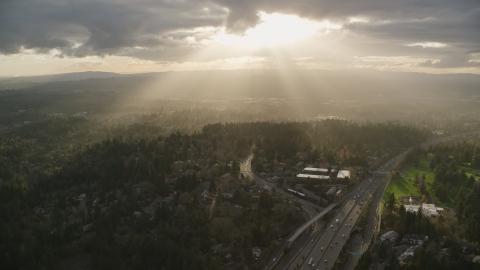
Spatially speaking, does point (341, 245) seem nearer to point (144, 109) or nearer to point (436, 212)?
point (436, 212)

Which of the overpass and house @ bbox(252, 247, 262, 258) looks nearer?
house @ bbox(252, 247, 262, 258)

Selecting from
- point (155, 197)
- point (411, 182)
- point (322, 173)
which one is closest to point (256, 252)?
point (155, 197)

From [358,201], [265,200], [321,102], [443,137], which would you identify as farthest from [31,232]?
[321,102]

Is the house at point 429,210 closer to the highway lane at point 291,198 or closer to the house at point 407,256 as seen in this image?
the house at point 407,256

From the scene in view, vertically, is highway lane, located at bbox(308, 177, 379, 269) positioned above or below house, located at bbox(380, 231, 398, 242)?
below

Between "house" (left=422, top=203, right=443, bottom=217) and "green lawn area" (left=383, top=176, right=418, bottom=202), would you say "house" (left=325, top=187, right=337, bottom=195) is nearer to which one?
"green lawn area" (left=383, top=176, right=418, bottom=202)

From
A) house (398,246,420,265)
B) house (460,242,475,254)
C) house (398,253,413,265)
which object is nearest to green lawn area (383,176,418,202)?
house (460,242,475,254)
